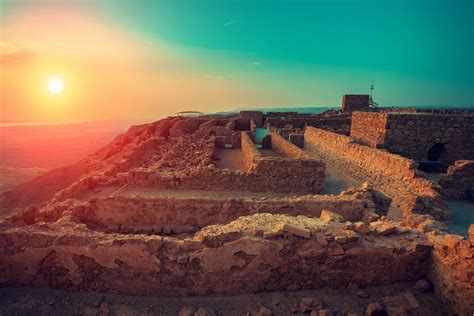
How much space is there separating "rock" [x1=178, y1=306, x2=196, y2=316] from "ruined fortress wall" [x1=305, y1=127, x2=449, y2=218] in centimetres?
646

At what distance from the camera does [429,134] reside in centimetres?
1216

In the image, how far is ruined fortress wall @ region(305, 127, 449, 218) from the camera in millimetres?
7340

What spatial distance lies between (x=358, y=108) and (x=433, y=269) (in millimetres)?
38446

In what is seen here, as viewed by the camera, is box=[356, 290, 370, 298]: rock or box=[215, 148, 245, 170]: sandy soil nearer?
box=[356, 290, 370, 298]: rock

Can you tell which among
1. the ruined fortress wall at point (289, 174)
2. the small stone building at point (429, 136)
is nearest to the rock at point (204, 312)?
the ruined fortress wall at point (289, 174)

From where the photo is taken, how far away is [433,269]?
14.7 feet

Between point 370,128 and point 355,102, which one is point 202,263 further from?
point 355,102

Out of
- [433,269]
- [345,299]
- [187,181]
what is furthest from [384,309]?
[187,181]

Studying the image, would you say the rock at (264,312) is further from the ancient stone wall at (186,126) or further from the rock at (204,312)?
the ancient stone wall at (186,126)

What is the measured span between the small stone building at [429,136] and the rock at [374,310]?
10.2 metres

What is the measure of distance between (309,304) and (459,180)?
8.59 meters

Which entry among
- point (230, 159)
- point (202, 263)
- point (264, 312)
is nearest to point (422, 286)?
point (264, 312)

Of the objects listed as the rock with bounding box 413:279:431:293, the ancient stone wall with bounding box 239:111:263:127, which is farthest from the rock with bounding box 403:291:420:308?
the ancient stone wall with bounding box 239:111:263:127

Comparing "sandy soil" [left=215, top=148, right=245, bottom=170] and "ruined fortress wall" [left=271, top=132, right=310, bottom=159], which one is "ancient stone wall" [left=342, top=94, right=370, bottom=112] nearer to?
"ruined fortress wall" [left=271, top=132, right=310, bottom=159]
